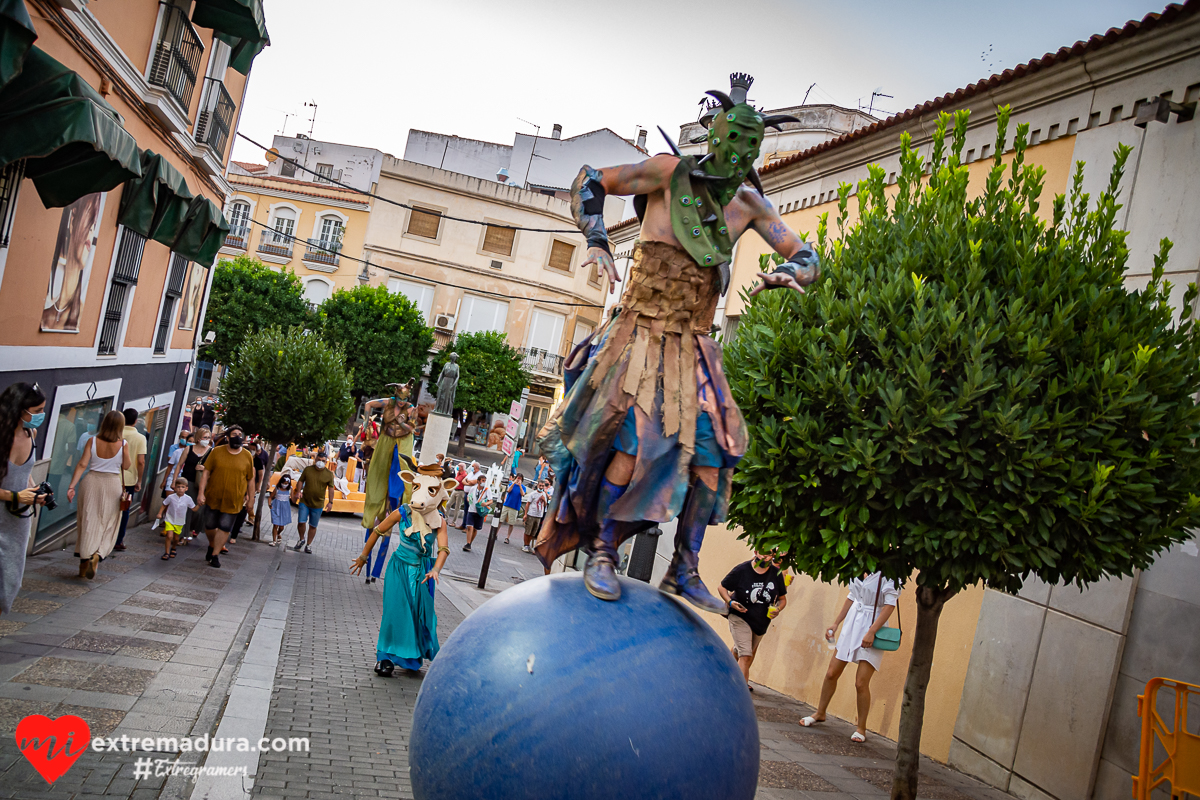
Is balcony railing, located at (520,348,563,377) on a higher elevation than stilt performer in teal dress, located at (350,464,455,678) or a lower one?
higher

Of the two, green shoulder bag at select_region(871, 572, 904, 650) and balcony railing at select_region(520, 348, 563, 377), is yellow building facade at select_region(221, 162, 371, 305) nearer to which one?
balcony railing at select_region(520, 348, 563, 377)

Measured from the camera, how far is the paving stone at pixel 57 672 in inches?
248

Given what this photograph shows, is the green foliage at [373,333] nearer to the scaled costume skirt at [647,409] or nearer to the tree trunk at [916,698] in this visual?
the tree trunk at [916,698]

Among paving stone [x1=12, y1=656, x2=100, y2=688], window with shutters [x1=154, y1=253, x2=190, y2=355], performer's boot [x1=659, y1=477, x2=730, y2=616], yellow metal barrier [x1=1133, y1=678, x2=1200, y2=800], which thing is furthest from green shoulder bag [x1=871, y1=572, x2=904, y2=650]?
window with shutters [x1=154, y1=253, x2=190, y2=355]

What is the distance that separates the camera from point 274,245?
48625 millimetres

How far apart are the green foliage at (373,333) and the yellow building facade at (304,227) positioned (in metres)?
4.99

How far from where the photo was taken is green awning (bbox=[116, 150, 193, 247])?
1035 cm

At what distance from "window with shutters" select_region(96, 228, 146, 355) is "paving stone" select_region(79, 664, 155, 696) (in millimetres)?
7083

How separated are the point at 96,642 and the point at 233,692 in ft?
5.20

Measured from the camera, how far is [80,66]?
31.5ft

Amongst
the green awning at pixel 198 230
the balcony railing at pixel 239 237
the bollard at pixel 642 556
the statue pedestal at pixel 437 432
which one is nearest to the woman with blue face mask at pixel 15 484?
the green awning at pixel 198 230

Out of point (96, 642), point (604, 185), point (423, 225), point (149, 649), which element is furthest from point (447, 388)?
point (423, 225)

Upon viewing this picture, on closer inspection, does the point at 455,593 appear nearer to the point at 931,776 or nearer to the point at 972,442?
the point at 931,776

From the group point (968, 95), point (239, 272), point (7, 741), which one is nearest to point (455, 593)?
point (7, 741)
